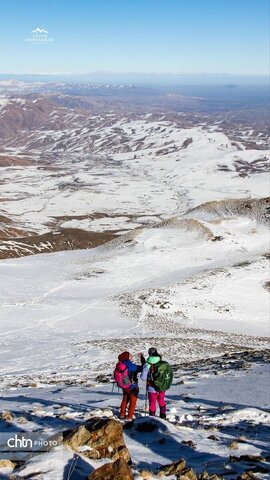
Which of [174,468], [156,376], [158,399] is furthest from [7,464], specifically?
[158,399]

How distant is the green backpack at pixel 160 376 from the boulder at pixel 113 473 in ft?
15.1

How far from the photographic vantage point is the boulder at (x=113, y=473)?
24.0 feet

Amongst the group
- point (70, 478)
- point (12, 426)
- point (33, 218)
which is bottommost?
point (33, 218)

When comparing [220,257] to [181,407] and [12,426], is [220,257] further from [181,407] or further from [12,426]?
[12,426]

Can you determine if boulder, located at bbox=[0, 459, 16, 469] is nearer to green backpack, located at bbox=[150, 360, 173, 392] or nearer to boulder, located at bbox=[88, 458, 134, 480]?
boulder, located at bbox=[88, 458, 134, 480]

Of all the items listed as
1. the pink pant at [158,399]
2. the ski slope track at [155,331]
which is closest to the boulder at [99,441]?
the ski slope track at [155,331]

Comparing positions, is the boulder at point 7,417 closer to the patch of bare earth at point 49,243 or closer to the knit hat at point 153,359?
the knit hat at point 153,359

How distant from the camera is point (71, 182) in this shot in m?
196

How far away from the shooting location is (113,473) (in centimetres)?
737

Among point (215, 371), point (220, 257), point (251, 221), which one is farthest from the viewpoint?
point (251, 221)

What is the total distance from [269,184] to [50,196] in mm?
82116

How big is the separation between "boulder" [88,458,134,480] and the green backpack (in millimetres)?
4600

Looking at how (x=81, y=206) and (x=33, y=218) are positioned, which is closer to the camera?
(x=33, y=218)

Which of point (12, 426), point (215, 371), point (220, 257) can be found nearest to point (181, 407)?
point (12, 426)
